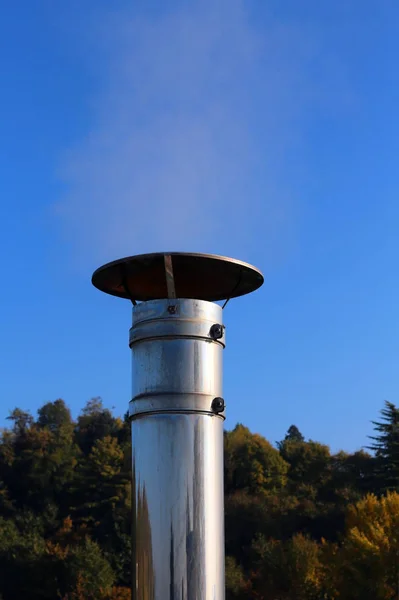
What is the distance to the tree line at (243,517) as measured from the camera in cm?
3809

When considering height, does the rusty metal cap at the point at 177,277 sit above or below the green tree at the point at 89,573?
above

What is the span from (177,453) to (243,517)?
4978 centimetres

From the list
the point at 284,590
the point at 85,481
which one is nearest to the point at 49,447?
the point at 85,481

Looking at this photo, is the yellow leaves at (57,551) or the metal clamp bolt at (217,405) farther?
the yellow leaves at (57,551)

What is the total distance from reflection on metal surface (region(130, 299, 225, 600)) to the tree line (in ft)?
106

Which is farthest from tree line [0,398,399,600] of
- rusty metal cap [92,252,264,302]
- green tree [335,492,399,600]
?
rusty metal cap [92,252,264,302]

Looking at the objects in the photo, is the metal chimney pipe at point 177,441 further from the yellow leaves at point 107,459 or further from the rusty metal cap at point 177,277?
the yellow leaves at point 107,459

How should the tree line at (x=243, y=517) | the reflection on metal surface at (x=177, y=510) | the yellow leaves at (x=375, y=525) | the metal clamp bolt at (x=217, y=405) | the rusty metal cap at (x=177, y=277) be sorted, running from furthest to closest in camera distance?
1. the tree line at (x=243, y=517)
2. the yellow leaves at (x=375, y=525)
3. the rusty metal cap at (x=177, y=277)
4. the metal clamp bolt at (x=217, y=405)
5. the reflection on metal surface at (x=177, y=510)

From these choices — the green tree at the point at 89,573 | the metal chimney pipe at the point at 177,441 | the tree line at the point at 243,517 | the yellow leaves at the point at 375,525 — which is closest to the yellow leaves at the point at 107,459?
the tree line at the point at 243,517

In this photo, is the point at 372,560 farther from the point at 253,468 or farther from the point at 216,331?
the point at 216,331

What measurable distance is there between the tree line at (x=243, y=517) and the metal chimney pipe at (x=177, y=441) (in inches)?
1269

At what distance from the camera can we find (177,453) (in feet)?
12.9

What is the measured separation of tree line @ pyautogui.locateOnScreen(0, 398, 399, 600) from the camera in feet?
125

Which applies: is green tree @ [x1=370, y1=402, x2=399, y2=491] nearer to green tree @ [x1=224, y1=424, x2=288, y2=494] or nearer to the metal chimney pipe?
green tree @ [x1=224, y1=424, x2=288, y2=494]
